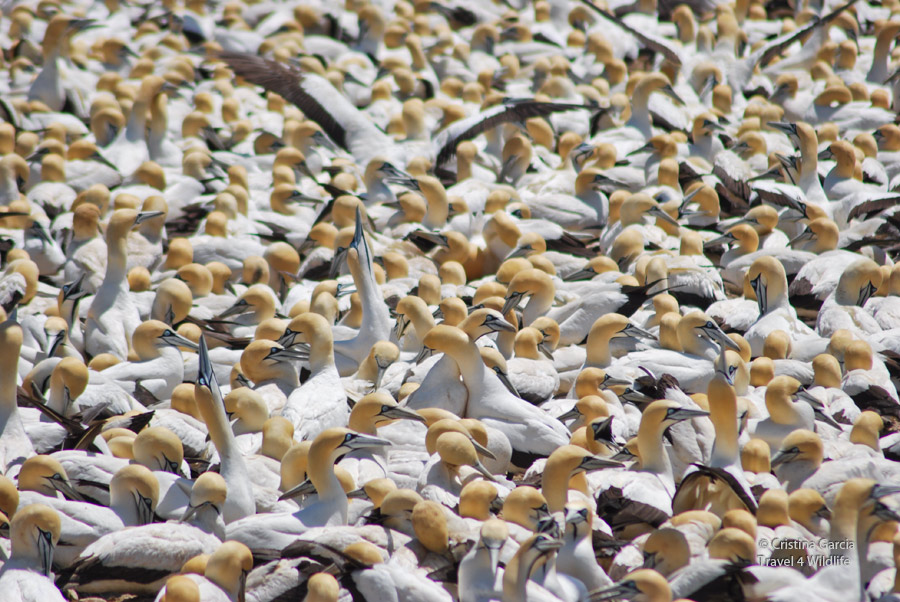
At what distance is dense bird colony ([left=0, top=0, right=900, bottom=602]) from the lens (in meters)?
5.25

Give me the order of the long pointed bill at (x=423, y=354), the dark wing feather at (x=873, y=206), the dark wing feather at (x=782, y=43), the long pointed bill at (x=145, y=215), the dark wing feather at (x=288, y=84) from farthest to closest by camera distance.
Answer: the dark wing feather at (x=782, y=43) → the dark wing feather at (x=288, y=84) → the dark wing feather at (x=873, y=206) → the long pointed bill at (x=145, y=215) → the long pointed bill at (x=423, y=354)

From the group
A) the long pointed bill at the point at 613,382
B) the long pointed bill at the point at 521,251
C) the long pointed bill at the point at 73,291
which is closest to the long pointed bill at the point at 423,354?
the long pointed bill at the point at 613,382

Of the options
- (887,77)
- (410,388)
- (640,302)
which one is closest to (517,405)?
(410,388)

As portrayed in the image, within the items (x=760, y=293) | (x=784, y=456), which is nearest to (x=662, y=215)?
(x=760, y=293)

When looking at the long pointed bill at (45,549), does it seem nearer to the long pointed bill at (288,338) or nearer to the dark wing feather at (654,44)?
the long pointed bill at (288,338)

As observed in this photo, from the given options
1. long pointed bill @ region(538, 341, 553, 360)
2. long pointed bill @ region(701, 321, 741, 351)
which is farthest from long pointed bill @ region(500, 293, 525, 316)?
long pointed bill @ region(701, 321, 741, 351)

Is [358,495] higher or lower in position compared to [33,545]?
lower

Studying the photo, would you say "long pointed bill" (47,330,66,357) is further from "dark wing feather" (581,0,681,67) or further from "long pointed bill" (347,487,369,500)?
"dark wing feather" (581,0,681,67)

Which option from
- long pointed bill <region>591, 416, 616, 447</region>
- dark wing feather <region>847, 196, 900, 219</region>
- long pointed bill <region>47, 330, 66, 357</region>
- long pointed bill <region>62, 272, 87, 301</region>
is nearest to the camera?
long pointed bill <region>591, 416, 616, 447</region>

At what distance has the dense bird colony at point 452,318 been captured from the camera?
5250 mm

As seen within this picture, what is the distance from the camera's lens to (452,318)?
7.95m

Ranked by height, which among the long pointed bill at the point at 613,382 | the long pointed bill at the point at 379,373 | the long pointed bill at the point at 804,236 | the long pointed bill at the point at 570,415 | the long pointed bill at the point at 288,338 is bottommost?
the long pointed bill at the point at 379,373

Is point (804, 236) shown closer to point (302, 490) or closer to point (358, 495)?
point (358, 495)

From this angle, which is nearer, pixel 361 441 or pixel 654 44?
pixel 361 441
